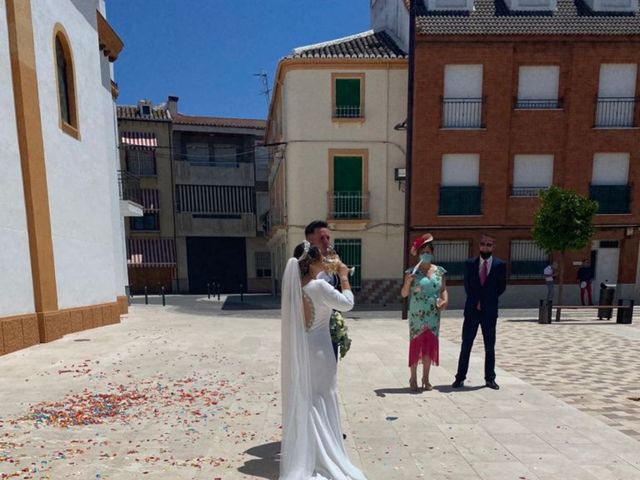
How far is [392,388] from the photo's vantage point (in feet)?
16.2

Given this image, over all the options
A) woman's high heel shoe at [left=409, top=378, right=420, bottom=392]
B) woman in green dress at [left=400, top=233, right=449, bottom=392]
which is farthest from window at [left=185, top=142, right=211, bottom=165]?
woman's high heel shoe at [left=409, top=378, right=420, bottom=392]

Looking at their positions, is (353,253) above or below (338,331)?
below

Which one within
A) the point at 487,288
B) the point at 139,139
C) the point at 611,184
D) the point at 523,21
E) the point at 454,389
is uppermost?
the point at 523,21

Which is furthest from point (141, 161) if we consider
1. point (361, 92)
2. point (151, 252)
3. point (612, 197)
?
point (612, 197)

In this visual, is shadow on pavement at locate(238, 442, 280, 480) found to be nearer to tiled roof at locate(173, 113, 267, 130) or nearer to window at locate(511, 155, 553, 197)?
window at locate(511, 155, 553, 197)

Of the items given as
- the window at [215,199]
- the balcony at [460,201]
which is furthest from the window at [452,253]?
the window at [215,199]

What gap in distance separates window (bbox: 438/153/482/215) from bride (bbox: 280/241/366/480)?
13.3m

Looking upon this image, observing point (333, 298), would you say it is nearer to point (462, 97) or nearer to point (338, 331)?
point (338, 331)

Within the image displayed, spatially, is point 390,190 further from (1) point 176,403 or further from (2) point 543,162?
(1) point 176,403

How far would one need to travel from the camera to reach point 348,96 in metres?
15.0

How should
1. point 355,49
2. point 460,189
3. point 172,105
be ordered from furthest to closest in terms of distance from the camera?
1. point 172,105
2. point 355,49
3. point 460,189

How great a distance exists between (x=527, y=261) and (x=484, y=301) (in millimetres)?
12154

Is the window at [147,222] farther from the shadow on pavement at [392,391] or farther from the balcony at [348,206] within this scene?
the shadow on pavement at [392,391]

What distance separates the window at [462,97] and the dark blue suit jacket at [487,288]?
1145cm
